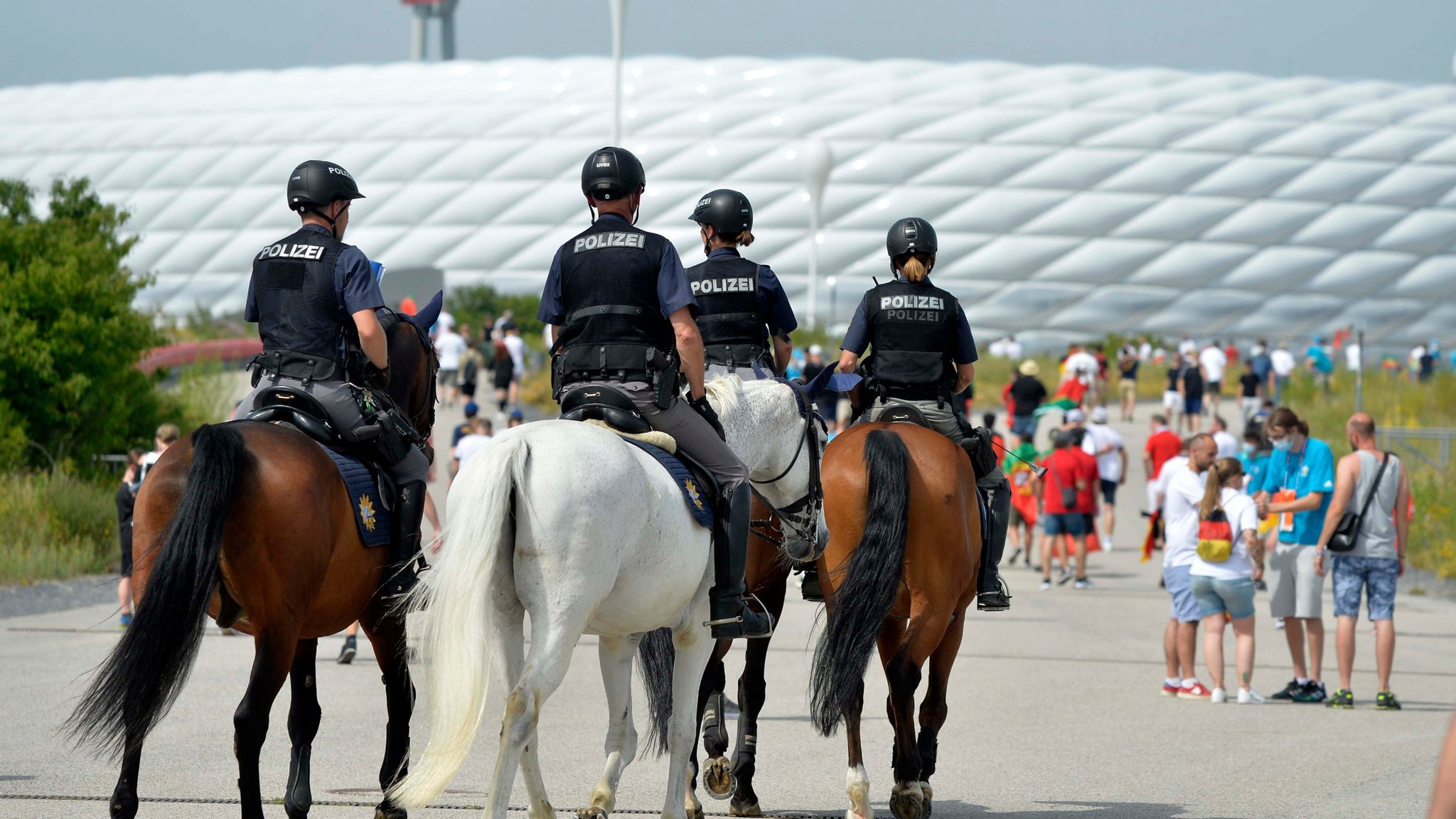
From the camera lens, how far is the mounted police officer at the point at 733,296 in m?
8.55

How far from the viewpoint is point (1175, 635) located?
39.7ft

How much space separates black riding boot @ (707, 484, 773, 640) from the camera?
646 centimetres

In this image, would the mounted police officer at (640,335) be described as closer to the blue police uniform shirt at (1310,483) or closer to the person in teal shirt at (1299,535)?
the person in teal shirt at (1299,535)

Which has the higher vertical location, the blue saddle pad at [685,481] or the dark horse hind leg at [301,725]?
the blue saddle pad at [685,481]

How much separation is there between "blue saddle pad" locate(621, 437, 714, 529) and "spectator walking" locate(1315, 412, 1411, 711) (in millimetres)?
7163

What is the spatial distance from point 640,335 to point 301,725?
A: 86.3 inches

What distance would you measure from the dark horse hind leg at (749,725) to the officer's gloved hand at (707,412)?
3.61ft

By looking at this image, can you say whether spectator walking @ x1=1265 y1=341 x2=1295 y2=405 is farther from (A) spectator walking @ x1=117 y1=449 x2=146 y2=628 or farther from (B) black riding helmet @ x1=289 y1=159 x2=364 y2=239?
(B) black riding helmet @ x1=289 y1=159 x2=364 y2=239

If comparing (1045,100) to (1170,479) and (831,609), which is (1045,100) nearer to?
(1170,479)

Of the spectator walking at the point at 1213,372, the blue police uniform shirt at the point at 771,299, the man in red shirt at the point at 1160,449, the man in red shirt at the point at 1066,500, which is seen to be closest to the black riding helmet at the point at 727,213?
the blue police uniform shirt at the point at 771,299

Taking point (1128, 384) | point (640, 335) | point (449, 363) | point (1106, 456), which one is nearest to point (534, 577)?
point (640, 335)

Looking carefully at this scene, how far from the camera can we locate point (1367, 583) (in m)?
11.9

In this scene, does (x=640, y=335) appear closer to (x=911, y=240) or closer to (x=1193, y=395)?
(x=911, y=240)

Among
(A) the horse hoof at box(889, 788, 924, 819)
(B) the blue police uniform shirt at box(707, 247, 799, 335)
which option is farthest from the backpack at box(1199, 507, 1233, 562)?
(A) the horse hoof at box(889, 788, 924, 819)
